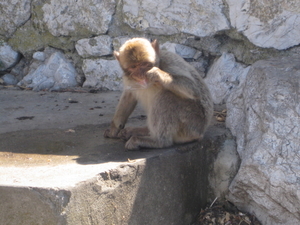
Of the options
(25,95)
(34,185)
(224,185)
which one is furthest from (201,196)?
(25,95)

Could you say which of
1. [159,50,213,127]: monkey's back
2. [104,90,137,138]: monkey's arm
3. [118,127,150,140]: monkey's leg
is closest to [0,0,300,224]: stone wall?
[159,50,213,127]: monkey's back

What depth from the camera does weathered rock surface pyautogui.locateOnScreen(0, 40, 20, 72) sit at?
5.28 meters

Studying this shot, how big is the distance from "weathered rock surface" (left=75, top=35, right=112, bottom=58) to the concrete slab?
128 cm

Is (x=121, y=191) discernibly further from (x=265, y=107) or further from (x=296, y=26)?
(x=296, y=26)

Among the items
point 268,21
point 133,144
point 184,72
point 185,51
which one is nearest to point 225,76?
point 185,51

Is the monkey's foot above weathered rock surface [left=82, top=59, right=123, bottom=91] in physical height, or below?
above

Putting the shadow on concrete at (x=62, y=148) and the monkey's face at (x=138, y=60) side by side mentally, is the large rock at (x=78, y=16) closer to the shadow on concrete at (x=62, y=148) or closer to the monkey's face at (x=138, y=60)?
the shadow on concrete at (x=62, y=148)

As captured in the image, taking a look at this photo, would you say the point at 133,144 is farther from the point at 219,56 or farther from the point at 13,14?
the point at 13,14

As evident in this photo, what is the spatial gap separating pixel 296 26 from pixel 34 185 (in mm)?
2778

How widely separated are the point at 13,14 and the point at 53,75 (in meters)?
1.01

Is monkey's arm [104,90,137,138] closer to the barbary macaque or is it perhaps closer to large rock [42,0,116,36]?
the barbary macaque

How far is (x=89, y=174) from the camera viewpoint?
7.23 feet

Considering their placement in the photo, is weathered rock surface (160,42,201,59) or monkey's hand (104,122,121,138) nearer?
monkey's hand (104,122,121,138)

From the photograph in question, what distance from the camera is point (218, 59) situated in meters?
4.11
